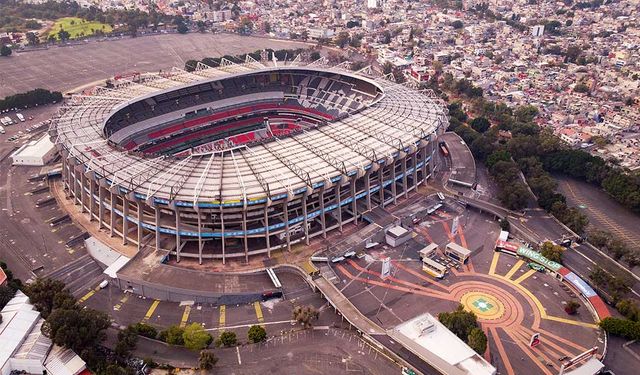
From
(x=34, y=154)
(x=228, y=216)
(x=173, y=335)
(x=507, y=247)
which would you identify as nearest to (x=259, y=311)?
(x=173, y=335)

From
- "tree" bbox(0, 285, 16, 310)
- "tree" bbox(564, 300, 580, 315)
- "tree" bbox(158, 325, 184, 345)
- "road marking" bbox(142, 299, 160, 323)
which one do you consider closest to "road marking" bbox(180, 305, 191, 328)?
"tree" bbox(158, 325, 184, 345)

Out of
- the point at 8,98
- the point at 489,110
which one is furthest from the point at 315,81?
the point at 8,98

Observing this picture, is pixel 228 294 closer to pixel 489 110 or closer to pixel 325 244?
pixel 325 244

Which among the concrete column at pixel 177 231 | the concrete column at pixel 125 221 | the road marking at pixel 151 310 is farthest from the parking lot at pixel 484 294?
the concrete column at pixel 125 221

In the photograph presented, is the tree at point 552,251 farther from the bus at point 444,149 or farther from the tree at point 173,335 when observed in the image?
the tree at point 173,335

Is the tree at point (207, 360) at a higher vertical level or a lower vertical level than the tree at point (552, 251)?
higher

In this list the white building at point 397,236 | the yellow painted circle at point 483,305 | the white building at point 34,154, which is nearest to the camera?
the yellow painted circle at point 483,305
